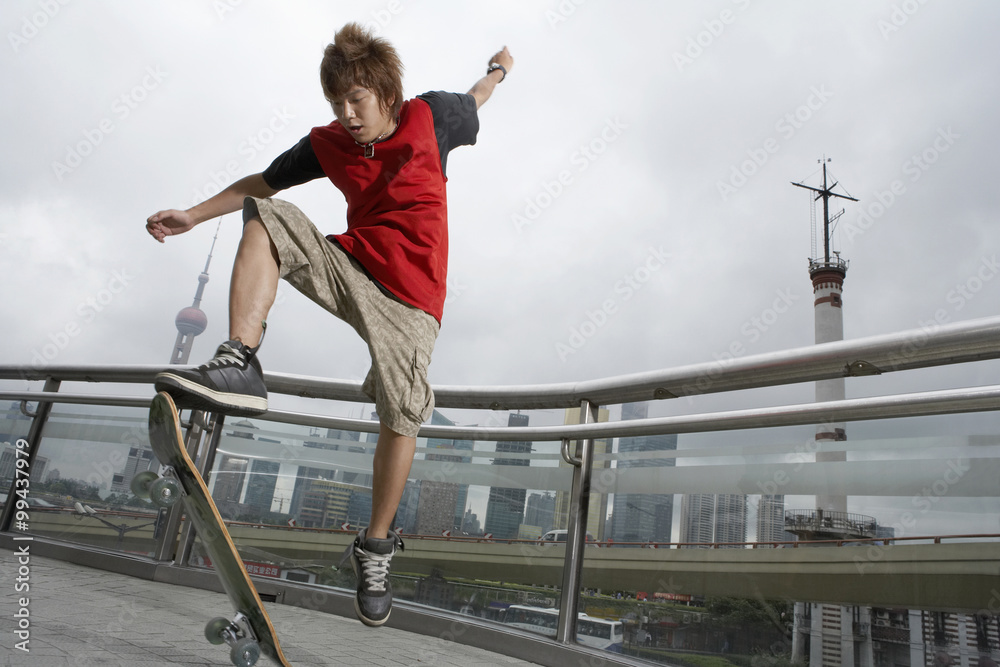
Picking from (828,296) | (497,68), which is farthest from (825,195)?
(497,68)

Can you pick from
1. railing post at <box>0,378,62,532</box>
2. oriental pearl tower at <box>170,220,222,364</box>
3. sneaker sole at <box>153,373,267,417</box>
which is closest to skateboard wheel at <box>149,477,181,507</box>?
sneaker sole at <box>153,373,267,417</box>

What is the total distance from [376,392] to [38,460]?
264 centimetres

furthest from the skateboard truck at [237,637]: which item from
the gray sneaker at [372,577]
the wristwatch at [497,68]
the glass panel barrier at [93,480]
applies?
the wristwatch at [497,68]

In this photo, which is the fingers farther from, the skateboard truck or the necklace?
the skateboard truck

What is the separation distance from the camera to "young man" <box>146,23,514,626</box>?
1.61 meters

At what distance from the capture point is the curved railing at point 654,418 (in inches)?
56.6

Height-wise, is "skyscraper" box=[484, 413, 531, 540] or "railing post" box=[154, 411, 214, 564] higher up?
"skyscraper" box=[484, 413, 531, 540]

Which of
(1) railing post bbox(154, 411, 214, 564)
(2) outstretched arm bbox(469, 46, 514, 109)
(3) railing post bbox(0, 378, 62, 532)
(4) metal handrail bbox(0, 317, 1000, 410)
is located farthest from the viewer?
(3) railing post bbox(0, 378, 62, 532)

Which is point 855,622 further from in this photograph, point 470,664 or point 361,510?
point 361,510

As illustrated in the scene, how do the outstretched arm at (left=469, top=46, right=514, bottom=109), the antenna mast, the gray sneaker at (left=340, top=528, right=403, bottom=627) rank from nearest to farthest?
the gray sneaker at (left=340, top=528, right=403, bottom=627) < the outstretched arm at (left=469, top=46, right=514, bottom=109) < the antenna mast

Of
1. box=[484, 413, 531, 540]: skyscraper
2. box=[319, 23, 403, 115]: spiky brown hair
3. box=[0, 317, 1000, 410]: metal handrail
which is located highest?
box=[319, 23, 403, 115]: spiky brown hair

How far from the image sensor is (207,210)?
182 centimetres

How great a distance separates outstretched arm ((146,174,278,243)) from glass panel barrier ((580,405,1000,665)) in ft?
4.50

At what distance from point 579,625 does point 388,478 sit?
751 mm
